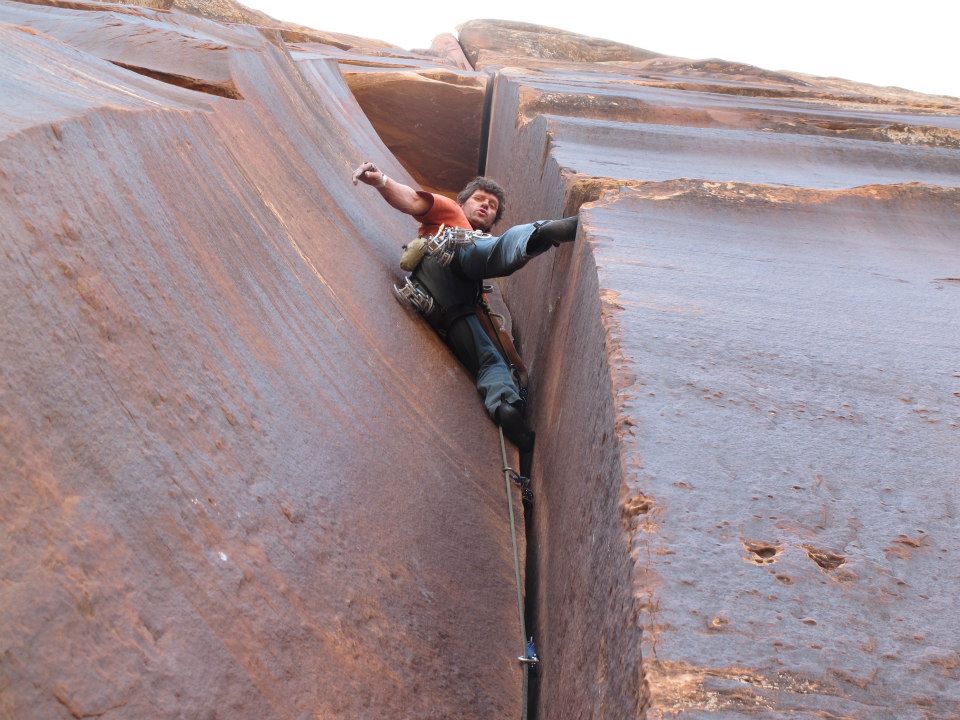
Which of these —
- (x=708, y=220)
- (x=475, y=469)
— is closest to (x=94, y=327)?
(x=475, y=469)

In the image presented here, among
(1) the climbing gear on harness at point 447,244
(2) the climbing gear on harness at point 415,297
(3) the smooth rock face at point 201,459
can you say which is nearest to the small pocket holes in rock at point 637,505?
Result: (3) the smooth rock face at point 201,459

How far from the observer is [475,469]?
1.93 m

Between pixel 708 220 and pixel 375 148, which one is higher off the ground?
pixel 375 148

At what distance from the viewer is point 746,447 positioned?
1.15 m

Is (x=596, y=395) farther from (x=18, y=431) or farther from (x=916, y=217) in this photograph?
(x=916, y=217)

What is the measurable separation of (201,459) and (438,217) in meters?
1.89

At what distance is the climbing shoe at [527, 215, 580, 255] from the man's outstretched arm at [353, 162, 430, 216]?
750mm

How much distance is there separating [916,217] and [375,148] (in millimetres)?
2977

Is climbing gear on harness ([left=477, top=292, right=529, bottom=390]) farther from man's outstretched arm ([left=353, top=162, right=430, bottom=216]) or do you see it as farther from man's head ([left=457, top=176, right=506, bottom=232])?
man's head ([left=457, top=176, right=506, bottom=232])

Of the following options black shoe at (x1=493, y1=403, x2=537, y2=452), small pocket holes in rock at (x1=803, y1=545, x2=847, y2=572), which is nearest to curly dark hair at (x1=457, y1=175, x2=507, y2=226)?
black shoe at (x1=493, y1=403, x2=537, y2=452)

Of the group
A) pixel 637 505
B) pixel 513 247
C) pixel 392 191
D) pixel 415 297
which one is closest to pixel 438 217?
pixel 392 191

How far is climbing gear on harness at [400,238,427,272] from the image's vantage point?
105 inches

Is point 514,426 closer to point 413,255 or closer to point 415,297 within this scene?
point 415,297

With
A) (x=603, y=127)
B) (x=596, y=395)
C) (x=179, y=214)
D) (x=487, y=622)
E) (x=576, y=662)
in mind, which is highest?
(x=603, y=127)
